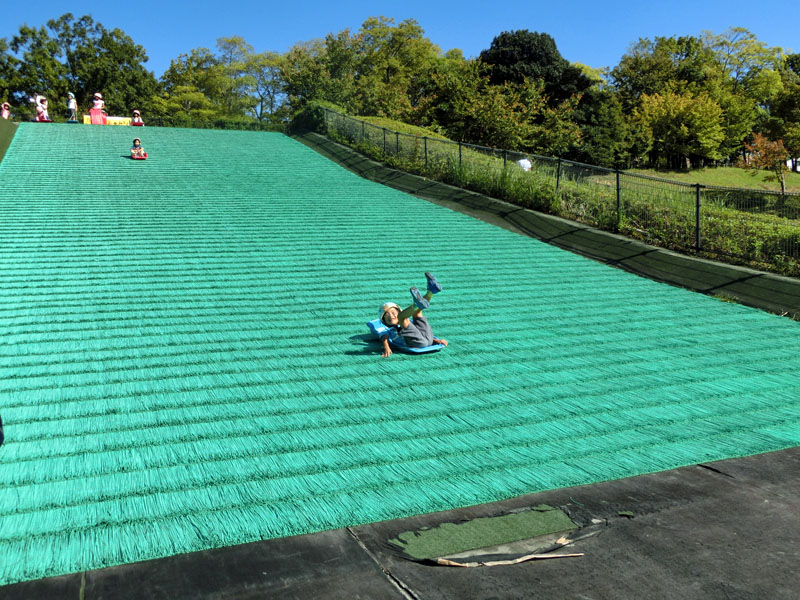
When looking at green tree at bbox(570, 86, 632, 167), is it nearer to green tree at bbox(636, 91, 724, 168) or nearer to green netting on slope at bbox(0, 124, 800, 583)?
green tree at bbox(636, 91, 724, 168)

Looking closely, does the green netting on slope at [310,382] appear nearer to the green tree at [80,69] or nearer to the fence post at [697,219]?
the fence post at [697,219]

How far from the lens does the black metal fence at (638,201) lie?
996 cm

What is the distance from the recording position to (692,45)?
55.5m

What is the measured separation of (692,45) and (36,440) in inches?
2432

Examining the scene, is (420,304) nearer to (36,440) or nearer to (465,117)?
(36,440)

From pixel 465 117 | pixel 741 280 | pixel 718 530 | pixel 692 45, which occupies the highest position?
pixel 692 45

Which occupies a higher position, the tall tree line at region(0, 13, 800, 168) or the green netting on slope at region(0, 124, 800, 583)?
the tall tree line at region(0, 13, 800, 168)

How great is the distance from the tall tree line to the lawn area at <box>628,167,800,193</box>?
1.25 meters

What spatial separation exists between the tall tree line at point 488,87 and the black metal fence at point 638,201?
499 inches

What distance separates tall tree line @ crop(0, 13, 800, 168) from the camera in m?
32.9

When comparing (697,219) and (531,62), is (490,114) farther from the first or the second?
(697,219)

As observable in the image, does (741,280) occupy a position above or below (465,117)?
below

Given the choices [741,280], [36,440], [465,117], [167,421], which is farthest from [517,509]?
[465,117]

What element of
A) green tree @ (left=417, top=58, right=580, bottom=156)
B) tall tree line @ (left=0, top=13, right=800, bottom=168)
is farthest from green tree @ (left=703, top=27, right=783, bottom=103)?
green tree @ (left=417, top=58, right=580, bottom=156)
